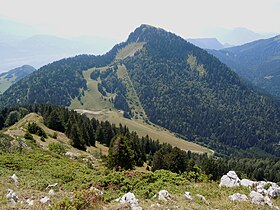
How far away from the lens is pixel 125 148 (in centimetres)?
6719

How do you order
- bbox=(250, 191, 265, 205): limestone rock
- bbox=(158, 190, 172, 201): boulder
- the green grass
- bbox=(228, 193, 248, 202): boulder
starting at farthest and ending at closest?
bbox=(228, 193, 248, 202): boulder
bbox=(250, 191, 265, 205): limestone rock
bbox=(158, 190, 172, 201): boulder
the green grass

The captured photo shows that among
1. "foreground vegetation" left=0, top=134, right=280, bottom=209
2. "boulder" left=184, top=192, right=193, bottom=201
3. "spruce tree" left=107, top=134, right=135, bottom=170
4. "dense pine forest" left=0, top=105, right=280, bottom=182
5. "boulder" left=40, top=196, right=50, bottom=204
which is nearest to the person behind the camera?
"foreground vegetation" left=0, top=134, right=280, bottom=209

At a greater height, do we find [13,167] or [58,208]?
[58,208]

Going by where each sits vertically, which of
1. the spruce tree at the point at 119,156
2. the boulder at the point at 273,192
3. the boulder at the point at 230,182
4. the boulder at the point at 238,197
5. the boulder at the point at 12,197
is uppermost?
the boulder at the point at 273,192

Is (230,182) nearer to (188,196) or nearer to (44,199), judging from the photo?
(188,196)

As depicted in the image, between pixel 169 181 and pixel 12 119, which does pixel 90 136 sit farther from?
pixel 169 181

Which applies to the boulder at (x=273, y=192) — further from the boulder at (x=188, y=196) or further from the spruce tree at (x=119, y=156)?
the spruce tree at (x=119, y=156)

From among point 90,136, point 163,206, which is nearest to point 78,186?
point 163,206

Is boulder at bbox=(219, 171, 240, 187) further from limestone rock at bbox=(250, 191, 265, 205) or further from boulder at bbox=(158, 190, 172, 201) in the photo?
boulder at bbox=(158, 190, 172, 201)

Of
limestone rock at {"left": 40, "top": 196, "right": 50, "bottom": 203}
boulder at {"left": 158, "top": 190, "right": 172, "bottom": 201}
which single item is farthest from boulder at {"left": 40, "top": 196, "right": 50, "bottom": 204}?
boulder at {"left": 158, "top": 190, "right": 172, "bottom": 201}

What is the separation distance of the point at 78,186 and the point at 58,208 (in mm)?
9334

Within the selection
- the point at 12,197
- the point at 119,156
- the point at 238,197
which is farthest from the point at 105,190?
the point at 119,156

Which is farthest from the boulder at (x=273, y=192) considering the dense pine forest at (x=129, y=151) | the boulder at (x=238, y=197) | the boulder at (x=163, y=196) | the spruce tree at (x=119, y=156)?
the spruce tree at (x=119, y=156)

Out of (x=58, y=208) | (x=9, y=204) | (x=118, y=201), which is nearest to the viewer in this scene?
(x=58, y=208)
